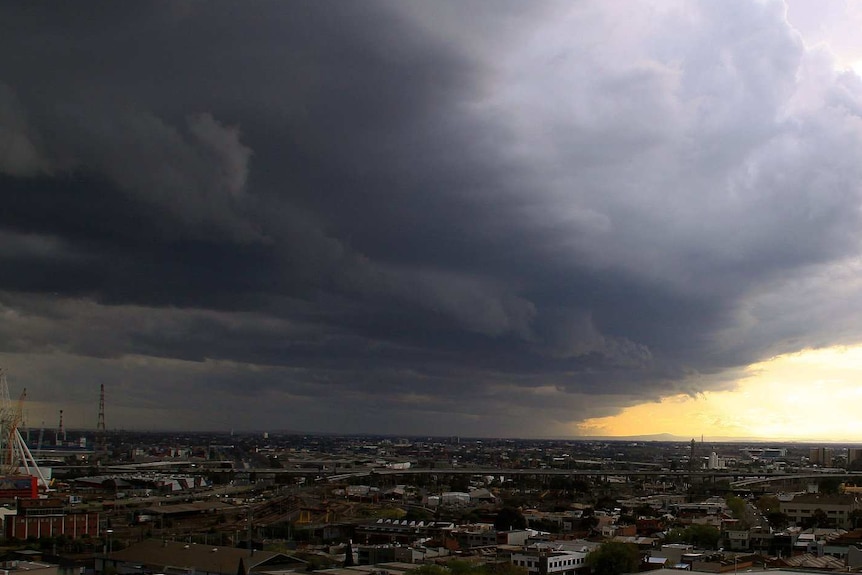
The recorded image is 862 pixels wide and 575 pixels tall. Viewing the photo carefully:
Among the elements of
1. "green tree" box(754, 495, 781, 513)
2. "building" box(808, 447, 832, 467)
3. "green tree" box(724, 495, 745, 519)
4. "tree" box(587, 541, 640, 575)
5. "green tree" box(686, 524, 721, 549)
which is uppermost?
"tree" box(587, 541, 640, 575)

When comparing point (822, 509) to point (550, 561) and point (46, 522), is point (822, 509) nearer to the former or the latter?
point (550, 561)

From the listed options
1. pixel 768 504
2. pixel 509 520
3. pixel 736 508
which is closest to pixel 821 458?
pixel 768 504

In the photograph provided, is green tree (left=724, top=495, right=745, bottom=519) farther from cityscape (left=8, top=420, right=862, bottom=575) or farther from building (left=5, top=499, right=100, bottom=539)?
building (left=5, top=499, right=100, bottom=539)

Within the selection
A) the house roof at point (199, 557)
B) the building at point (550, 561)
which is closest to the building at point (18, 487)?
the house roof at point (199, 557)

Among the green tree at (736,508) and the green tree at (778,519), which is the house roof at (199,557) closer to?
the green tree at (736,508)

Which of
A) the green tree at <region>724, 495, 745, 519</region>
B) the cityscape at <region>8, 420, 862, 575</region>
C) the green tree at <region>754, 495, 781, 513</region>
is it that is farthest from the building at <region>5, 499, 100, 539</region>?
the green tree at <region>754, 495, 781, 513</region>

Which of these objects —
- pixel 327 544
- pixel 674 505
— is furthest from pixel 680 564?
pixel 674 505

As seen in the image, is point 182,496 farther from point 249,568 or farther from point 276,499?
point 249,568
